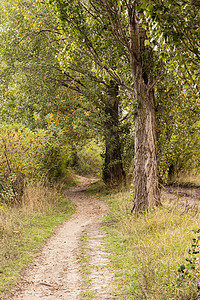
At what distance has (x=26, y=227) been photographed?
799 cm

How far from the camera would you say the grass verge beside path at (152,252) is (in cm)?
386

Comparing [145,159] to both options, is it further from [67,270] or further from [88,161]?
[88,161]

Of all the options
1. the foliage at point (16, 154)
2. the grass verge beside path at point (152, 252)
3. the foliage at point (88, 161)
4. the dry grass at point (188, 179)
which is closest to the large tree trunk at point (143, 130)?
the grass verge beside path at point (152, 252)

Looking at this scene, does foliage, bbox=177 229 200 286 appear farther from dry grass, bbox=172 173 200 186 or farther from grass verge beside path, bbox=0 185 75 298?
dry grass, bbox=172 173 200 186

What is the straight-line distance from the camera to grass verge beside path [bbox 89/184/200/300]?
3863 millimetres

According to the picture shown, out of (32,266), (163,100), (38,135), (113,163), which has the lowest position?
(32,266)

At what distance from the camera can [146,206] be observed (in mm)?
7973

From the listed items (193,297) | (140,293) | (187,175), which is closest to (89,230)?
(140,293)

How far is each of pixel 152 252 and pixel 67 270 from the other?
1.58m

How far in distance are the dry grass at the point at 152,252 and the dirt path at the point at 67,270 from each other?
26 centimetres

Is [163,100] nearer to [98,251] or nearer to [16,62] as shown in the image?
[98,251]

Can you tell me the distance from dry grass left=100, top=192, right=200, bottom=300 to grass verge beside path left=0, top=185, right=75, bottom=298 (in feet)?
5.46

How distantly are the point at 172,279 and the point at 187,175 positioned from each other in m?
13.9

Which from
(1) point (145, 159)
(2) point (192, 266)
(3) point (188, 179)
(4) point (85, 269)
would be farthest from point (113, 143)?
(2) point (192, 266)
